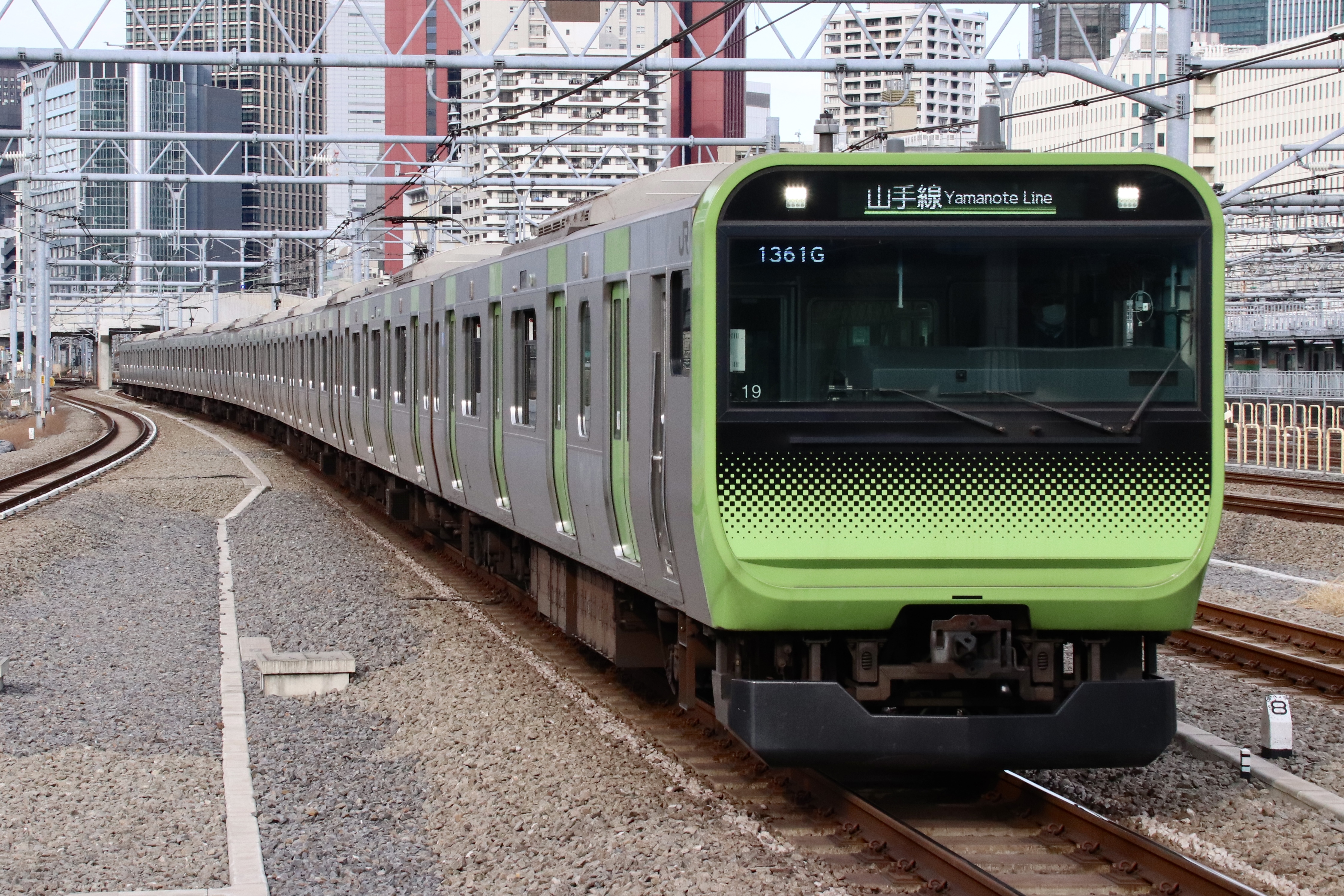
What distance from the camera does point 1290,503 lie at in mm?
20078

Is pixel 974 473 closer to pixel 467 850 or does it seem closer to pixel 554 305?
pixel 467 850

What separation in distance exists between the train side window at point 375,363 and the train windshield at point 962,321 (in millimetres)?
11242

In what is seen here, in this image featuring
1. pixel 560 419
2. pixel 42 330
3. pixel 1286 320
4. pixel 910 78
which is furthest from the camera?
pixel 1286 320

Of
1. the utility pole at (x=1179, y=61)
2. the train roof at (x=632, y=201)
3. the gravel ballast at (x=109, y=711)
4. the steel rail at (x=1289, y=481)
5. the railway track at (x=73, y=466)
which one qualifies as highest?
the utility pole at (x=1179, y=61)

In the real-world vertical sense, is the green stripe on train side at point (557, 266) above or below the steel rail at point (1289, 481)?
above

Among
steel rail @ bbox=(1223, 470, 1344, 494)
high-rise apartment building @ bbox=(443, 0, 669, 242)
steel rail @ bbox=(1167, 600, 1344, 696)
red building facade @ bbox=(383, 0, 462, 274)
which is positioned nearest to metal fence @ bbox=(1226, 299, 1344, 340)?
steel rail @ bbox=(1223, 470, 1344, 494)

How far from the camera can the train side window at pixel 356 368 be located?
19.5m

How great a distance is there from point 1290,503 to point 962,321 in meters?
14.5

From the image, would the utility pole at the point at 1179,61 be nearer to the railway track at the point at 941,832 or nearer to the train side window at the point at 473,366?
the train side window at the point at 473,366

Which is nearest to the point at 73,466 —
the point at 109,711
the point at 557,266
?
the point at 109,711

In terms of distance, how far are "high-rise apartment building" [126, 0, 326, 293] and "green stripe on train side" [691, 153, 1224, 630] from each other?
9521 millimetres

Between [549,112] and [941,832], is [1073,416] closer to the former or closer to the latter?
[941,832]

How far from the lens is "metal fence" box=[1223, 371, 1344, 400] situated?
40938mm

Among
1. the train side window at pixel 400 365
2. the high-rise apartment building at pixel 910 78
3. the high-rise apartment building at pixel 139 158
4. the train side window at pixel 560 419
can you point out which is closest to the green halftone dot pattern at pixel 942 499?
the train side window at pixel 560 419
